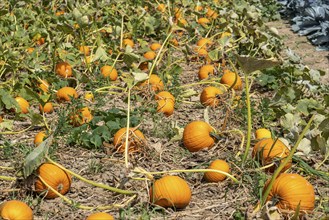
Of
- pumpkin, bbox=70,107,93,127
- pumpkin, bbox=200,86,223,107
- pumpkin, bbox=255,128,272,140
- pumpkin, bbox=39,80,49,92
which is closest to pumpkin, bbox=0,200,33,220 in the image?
pumpkin, bbox=70,107,93,127

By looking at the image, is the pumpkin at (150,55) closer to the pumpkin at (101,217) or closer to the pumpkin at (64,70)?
the pumpkin at (64,70)

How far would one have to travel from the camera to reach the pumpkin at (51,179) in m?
3.39

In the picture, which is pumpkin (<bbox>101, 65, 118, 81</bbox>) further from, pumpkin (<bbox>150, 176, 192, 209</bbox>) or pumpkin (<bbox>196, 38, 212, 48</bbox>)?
pumpkin (<bbox>150, 176, 192, 209</bbox>)

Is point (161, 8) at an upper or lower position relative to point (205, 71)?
lower

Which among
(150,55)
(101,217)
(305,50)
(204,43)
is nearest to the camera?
(101,217)

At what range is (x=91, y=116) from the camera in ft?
14.9

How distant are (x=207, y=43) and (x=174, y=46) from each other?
1.54ft

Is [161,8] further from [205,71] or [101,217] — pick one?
[101,217]

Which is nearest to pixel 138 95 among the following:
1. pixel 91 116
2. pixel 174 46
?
pixel 91 116

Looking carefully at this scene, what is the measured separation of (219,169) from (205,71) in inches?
89.4

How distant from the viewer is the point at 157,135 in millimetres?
4484

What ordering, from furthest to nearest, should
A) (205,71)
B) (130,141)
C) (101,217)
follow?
(205,71)
(130,141)
(101,217)

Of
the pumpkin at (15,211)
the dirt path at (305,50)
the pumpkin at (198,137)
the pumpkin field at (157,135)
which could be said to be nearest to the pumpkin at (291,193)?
the pumpkin field at (157,135)

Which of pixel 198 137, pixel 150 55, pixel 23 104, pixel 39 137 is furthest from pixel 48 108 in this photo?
pixel 150 55
